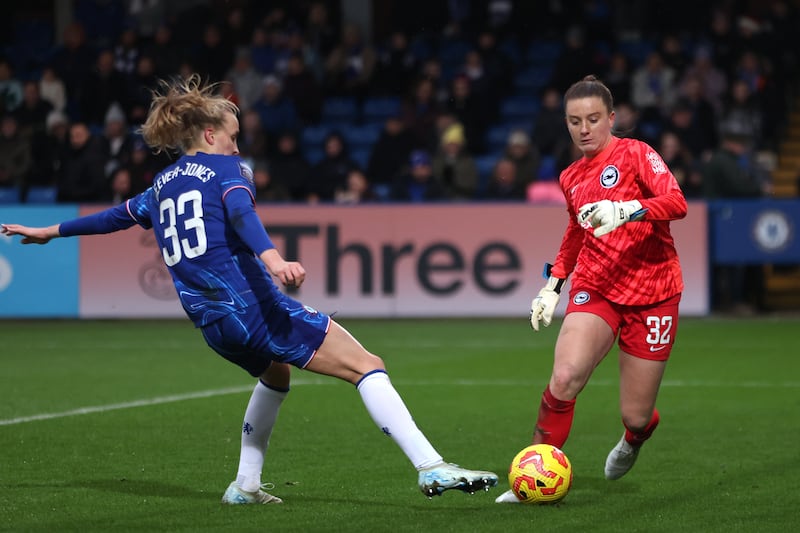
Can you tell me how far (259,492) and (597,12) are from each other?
17998 millimetres

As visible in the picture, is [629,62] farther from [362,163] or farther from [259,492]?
[259,492]

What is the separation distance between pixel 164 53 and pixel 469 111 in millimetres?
5068

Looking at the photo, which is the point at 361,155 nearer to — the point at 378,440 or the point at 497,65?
the point at 497,65

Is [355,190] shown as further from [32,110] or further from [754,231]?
[32,110]

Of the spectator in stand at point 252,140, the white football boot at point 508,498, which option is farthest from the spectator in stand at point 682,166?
the white football boot at point 508,498

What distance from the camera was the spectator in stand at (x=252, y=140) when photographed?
19.6 meters

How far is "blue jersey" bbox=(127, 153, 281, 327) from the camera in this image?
20.3ft

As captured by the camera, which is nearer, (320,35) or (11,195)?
(11,195)

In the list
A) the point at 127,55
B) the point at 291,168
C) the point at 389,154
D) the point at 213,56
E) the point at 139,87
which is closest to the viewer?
the point at 291,168

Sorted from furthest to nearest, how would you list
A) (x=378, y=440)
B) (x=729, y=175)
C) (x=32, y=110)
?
(x=32, y=110) < (x=729, y=175) < (x=378, y=440)

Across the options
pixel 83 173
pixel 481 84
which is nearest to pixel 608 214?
pixel 83 173

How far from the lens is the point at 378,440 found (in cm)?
870

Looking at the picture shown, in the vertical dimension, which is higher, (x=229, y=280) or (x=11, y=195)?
(x=229, y=280)

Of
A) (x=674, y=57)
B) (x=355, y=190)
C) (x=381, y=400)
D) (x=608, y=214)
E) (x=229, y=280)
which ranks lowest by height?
(x=381, y=400)
